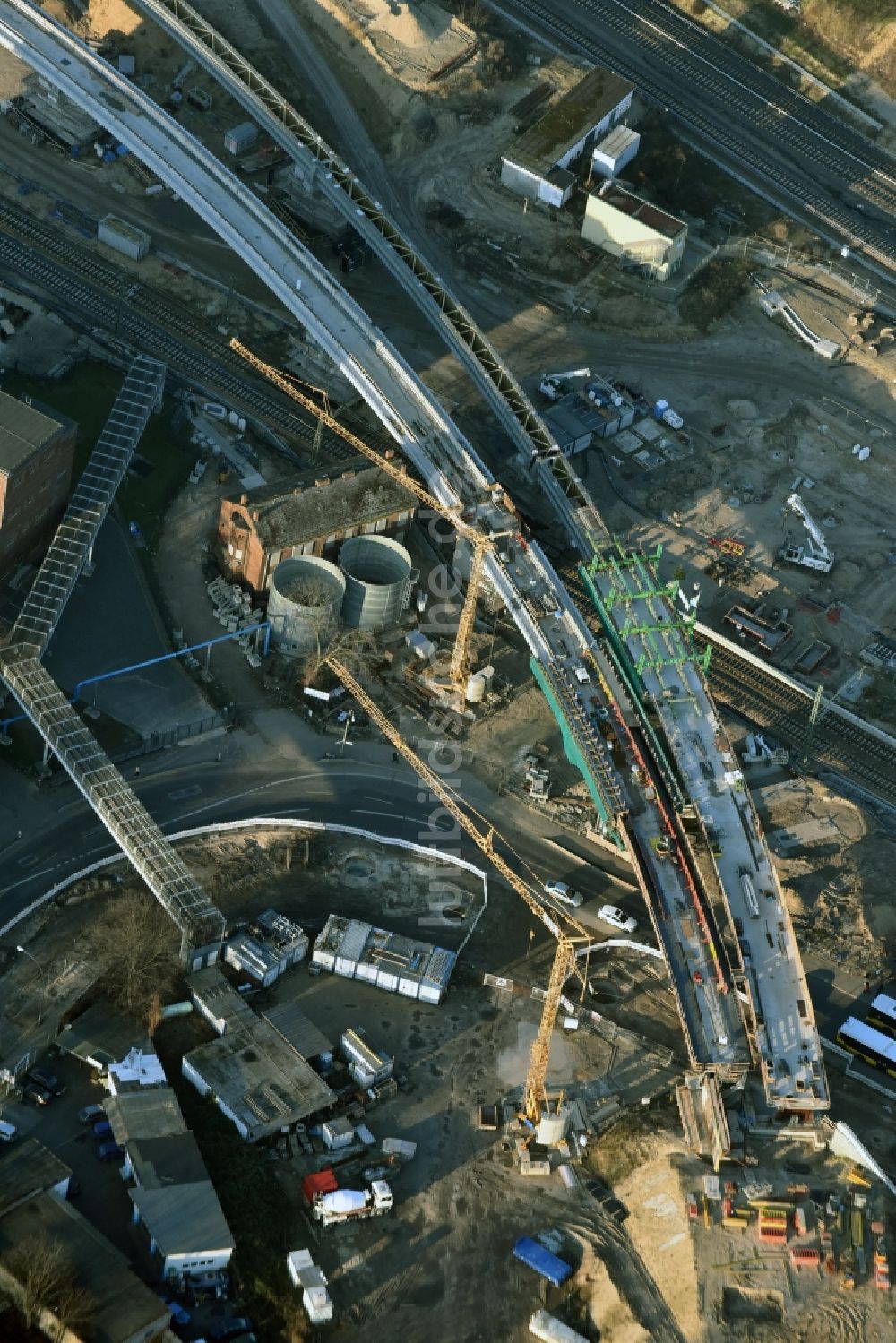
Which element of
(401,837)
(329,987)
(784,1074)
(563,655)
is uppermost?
(563,655)

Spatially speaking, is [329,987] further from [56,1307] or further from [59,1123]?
[56,1307]

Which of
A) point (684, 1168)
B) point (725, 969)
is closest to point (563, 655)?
point (725, 969)

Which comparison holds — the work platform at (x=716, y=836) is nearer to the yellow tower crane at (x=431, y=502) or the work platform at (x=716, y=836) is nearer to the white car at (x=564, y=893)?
the white car at (x=564, y=893)

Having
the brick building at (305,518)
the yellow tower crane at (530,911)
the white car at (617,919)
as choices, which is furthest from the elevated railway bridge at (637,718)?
the yellow tower crane at (530,911)

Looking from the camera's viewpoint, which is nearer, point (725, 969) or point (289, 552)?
point (725, 969)

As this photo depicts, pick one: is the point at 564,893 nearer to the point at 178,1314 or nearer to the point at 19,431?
the point at 178,1314

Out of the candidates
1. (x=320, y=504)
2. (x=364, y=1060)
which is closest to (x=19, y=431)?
(x=320, y=504)
